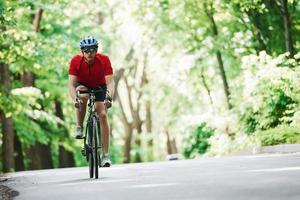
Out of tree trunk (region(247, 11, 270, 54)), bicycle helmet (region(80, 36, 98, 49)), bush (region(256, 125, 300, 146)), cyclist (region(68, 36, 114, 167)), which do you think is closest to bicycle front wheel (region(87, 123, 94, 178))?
cyclist (region(68, 36, 114, 167))

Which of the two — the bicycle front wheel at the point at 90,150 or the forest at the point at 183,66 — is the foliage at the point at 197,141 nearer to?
the forest at the point at 183,66

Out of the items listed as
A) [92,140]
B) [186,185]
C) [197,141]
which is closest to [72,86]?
[92,140]

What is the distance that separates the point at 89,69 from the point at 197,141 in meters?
17.9

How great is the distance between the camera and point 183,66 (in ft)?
100

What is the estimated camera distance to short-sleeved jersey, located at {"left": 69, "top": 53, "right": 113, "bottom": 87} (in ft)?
40.0

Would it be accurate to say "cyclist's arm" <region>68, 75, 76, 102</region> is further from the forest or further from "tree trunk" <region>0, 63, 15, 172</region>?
"tree trunk" <region>0, 63, 15, 172</region>

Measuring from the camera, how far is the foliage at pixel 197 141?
1144 inches

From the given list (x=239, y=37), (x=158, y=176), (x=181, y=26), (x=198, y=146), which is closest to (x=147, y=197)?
(x=158, y=176)

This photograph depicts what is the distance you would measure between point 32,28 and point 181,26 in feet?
21.0

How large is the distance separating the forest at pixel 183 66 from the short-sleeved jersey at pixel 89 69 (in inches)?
92.1

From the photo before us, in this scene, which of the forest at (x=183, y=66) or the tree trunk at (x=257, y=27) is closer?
the forest at (x=183, y=66)

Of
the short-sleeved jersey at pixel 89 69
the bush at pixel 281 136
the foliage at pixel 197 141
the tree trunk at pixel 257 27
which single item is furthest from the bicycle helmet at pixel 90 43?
the foliage at pixel 197 141

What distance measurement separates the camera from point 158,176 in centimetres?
1159

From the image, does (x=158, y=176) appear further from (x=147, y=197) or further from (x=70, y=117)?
(x=70, y=117)
